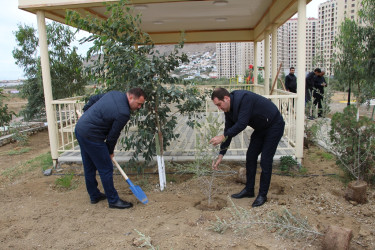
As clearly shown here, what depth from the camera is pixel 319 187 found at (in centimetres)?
427

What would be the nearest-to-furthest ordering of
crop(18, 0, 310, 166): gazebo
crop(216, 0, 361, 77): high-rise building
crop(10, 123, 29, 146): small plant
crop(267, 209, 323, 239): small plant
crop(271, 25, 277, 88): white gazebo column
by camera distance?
crop(267, 209, 323, 239): small plant, crop(18, 0, 310, 166): gazebo, crop(271, 25, 277, 88): white gazebo column, crop(10, 123, 29, 146): small plant, crop(216, 0, 361, 77): high-rise building

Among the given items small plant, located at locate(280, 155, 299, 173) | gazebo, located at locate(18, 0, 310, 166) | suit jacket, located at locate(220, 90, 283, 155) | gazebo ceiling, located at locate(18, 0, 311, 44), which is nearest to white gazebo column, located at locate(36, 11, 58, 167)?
gazebo, located at locate(18, 0, 310, 166)

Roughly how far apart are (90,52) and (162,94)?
3.76 feet

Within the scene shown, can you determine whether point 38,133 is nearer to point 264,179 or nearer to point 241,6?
point 241,6

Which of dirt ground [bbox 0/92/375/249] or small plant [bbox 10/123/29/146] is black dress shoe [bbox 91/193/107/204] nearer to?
dirt ground [bbox 0/92/375/249]

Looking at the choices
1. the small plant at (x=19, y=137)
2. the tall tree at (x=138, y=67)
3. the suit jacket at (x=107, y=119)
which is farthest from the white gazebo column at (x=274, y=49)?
the small plant at (x=19, y=137)

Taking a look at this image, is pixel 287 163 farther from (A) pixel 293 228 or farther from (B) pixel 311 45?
(B) pixel 311 45

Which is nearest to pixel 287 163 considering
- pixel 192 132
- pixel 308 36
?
pixel 192 132

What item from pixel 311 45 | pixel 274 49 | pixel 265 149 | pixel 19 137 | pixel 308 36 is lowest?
pixel 19 137

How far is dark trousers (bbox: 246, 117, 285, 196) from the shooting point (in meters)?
3.62

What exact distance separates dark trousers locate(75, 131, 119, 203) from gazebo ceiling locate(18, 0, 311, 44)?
95.7 inches

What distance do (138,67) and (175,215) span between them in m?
1.96

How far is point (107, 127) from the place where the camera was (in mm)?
3643

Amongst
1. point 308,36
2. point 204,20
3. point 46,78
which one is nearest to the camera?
point 46,78
